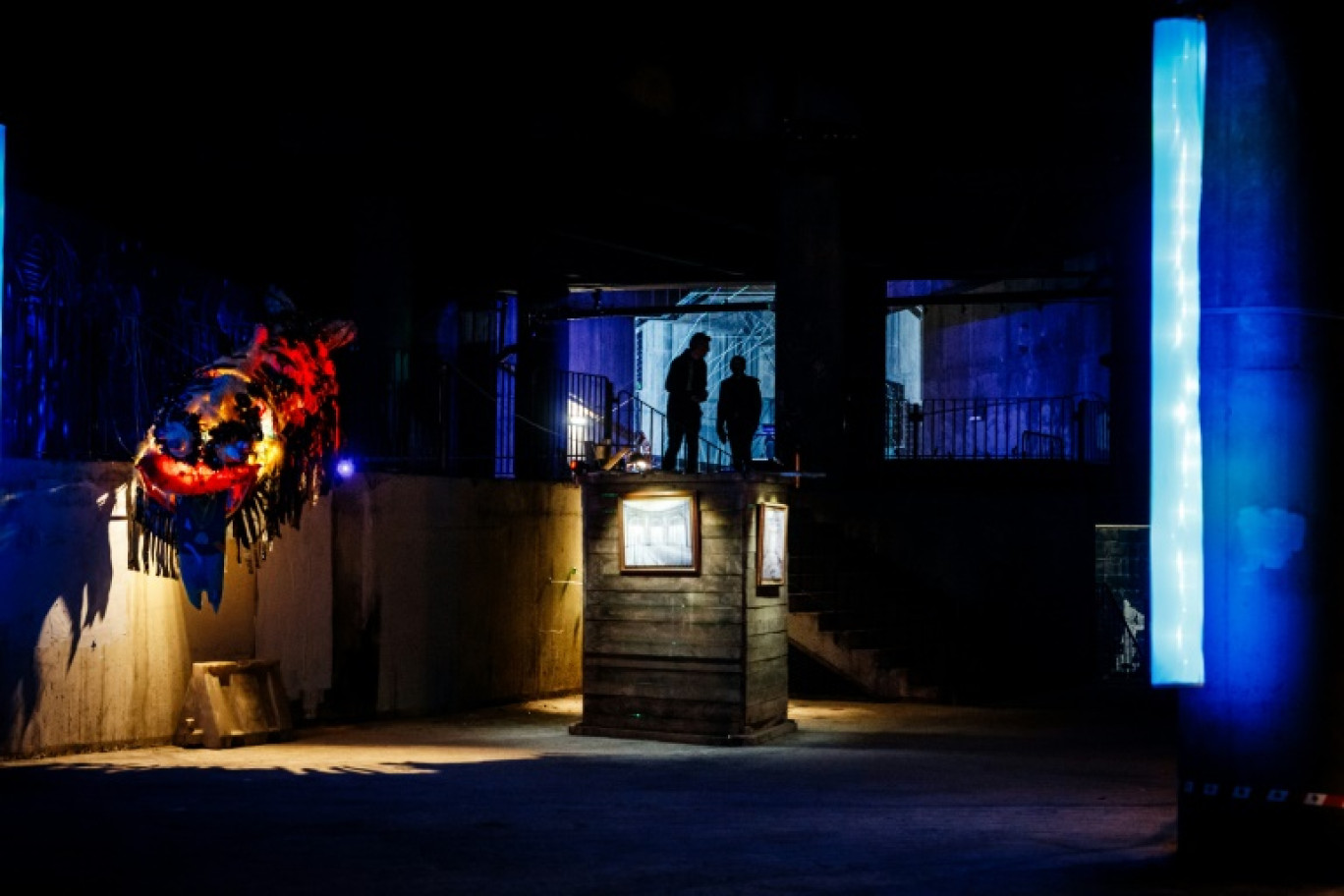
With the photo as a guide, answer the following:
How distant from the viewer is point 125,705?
14.0m

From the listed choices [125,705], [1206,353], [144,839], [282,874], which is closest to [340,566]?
[125,705]

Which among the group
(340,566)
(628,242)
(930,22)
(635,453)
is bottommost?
(340,566)

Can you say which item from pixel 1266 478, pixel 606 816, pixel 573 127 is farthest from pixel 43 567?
pixel 573 127

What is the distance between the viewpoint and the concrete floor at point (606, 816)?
827cm

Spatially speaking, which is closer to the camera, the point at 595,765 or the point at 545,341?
the point at 595,765

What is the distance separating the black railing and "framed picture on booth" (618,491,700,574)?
14.3 metres

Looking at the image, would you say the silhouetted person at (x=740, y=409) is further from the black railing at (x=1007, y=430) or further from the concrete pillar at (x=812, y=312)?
the black railing at (x=1007, y=430)

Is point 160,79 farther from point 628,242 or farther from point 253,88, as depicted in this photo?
point 628,242

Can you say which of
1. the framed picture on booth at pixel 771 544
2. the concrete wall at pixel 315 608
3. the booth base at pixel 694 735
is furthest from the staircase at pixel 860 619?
the framed picture on booth at pixel 771 544

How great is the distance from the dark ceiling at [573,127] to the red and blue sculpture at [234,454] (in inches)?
236

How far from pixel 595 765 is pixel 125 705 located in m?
4.47

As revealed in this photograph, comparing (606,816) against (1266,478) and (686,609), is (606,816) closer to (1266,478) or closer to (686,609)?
(1266,478)

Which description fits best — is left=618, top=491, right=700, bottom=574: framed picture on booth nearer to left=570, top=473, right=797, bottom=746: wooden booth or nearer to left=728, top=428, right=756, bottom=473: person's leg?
left=570, top=473, right=797, bottom=746: wooden booth

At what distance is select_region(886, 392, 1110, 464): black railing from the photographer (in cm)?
2975
